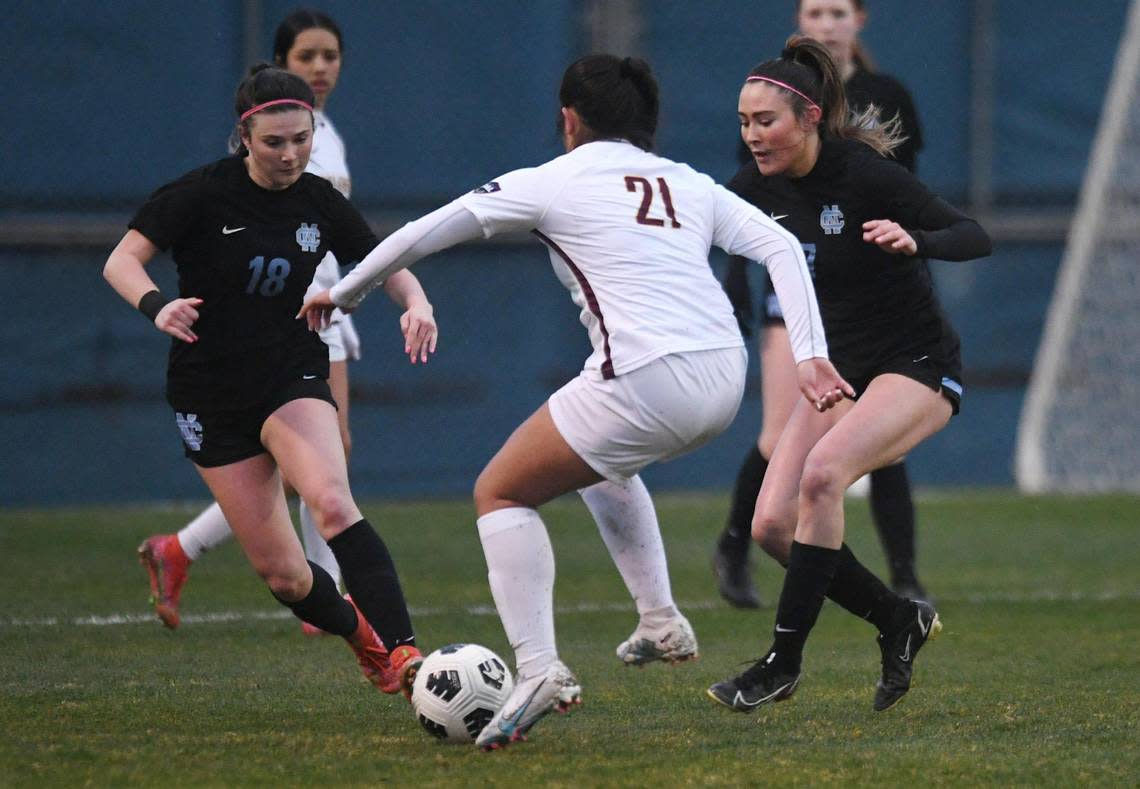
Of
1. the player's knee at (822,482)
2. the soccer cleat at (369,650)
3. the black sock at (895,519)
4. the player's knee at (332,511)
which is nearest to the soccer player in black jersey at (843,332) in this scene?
the player's knee at (822,482)

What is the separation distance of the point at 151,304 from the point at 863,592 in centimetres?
206

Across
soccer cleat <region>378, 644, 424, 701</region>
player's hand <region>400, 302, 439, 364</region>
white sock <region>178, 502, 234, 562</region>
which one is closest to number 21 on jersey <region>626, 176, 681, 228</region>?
player's hand <region>400, 302, 439, 364</region>

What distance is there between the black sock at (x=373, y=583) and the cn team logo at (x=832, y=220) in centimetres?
153

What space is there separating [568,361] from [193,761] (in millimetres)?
7740

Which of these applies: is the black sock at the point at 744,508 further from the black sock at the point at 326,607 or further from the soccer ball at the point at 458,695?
the soccer ball at the point at 458,695

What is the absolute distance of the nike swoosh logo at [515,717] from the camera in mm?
4242

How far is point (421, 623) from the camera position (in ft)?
22.0

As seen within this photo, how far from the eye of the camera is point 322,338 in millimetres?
6266

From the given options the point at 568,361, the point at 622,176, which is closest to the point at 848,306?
the point at 622,176

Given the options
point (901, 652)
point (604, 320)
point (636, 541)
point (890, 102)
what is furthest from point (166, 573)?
point (890, 102)

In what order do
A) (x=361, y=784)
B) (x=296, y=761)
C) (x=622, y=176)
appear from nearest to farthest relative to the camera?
(x=361, y=784), (x=296, y=761), (x=622, y=176)

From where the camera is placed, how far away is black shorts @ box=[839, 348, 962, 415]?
5.12 m

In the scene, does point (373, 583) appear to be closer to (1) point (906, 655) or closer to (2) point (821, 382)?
(2) point (821, 382)

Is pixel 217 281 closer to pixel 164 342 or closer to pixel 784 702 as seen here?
pixel 784 702
